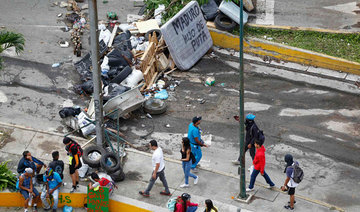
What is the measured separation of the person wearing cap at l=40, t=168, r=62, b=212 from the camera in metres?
12.5

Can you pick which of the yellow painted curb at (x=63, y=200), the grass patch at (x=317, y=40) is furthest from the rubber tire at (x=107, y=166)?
the grass patch at (x=317, y=40)

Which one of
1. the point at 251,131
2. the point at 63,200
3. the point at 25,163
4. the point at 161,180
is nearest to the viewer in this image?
the point at 25,163

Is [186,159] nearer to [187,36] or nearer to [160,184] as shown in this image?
[160,184]

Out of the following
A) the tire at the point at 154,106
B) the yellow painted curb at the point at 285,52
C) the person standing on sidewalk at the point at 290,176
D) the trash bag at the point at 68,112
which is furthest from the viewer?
the yellow painted curb at the point at 285,52

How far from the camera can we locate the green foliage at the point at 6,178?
12844 mm

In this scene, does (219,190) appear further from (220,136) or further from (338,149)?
(338,149)

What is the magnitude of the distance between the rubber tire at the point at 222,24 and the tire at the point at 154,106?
191 inches

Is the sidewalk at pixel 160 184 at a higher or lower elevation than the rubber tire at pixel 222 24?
lower

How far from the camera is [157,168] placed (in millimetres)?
12406

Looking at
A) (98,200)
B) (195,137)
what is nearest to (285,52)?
(195,137)

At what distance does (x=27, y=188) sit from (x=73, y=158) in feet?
3.79

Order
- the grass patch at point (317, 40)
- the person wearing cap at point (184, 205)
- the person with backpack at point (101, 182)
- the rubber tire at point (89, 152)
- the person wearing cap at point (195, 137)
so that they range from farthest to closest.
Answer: the grass patch at point (317, 40) < the rubber tire at point (89, 152) < the person wearing cap at point (195, 137) < the person with backpack at point (101, 182) < the person wearing cap at point (184, 205)

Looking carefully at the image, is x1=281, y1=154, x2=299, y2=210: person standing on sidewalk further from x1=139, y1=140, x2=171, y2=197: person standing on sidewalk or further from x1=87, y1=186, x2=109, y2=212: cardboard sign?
x1=87, y1=186, x2=109, y2=212: cardboard sign

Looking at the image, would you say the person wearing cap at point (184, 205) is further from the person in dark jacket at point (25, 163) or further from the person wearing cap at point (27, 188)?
the person in dark jacket at point (25, 163)
